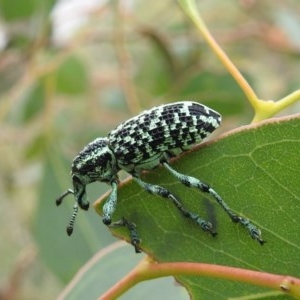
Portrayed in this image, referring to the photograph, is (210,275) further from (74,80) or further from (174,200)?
(74,80)

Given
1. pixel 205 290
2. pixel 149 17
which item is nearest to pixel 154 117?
pixel 205 290

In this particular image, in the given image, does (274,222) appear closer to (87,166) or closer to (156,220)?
(156,220)

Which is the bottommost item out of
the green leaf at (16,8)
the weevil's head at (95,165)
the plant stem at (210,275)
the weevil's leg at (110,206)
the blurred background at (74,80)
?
the blurred background at (74,80)

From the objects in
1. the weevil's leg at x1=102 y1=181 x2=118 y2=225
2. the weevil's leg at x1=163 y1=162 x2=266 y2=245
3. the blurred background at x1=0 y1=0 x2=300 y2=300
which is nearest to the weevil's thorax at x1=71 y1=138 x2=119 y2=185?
the weevil's leg at x1=102 y1=181 x2=118 y2=225

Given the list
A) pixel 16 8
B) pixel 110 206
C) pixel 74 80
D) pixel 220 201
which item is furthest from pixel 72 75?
pixel 220 201

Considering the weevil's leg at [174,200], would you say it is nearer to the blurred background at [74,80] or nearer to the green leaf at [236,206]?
the green leaf at [236,206]

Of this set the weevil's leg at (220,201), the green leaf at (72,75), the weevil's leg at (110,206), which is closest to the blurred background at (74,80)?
the green leaf at (72,75)
